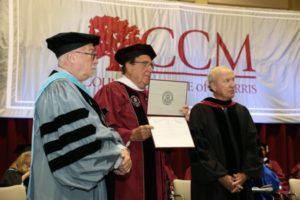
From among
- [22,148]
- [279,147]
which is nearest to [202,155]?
[22,148]

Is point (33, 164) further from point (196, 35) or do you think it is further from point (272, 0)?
point (272, 0)

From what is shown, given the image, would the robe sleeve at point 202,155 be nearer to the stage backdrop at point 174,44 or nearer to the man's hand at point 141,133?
the man's hand at point 141,133

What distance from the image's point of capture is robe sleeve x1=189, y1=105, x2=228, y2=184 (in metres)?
3.32

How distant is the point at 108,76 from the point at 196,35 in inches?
48.6

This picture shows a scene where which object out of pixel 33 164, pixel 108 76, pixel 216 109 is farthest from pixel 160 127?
pixel 108 76

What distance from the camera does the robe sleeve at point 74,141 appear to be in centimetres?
209

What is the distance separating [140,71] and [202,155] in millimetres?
803

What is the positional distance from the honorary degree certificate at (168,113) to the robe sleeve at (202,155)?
1.20 feet

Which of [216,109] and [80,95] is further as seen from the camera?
[216,109]

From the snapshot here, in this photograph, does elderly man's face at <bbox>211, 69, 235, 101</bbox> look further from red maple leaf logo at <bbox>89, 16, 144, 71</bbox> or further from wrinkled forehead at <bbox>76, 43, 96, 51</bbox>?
red maple leaf logo at <bbox>89, 16, 144, 71</bbox>

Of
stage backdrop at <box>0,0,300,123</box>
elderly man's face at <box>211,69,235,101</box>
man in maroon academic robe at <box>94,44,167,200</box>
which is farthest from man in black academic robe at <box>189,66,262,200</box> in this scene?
stage backdrop at <box>0,0,300,123</box>

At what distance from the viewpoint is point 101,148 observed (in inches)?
84.1

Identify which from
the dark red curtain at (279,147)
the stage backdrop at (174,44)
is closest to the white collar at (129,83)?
the stage backdrop at (174,44)

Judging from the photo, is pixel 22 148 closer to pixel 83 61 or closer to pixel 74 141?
pixel 83 61
